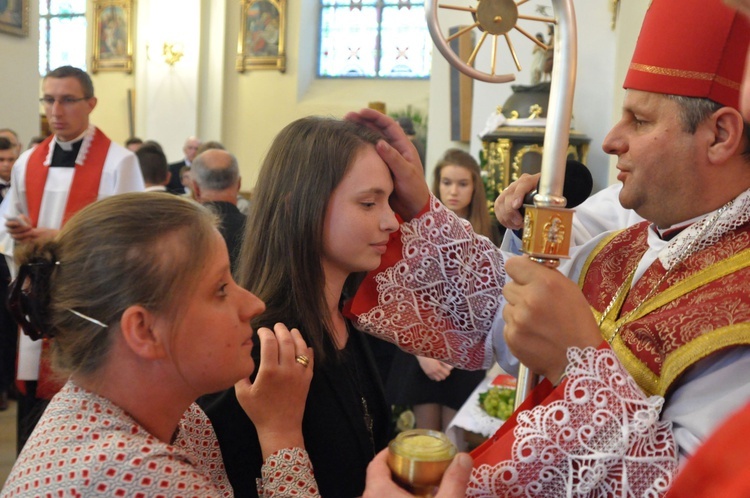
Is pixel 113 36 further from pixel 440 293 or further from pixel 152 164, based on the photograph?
pixel 440 293

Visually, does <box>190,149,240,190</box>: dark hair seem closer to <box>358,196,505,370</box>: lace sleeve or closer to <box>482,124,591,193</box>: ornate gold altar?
<box>482,124,591,193</box>: ornate gold altar

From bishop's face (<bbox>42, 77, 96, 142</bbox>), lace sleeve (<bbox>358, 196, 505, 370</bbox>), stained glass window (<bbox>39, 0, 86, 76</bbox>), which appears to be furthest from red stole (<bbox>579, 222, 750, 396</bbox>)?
stained glass window (<bbox>39, 0, 86, 76</bbox>)

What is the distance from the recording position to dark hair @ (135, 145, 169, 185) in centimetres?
617

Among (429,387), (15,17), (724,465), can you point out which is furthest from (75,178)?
(15,17)

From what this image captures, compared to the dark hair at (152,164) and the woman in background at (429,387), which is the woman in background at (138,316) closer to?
the woman in background at (429,387)

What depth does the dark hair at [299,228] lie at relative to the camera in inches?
72.4

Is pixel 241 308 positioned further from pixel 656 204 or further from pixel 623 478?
pixel 656 204

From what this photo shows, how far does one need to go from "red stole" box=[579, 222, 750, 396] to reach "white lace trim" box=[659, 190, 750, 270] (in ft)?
0.05

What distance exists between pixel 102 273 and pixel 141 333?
0.38ft

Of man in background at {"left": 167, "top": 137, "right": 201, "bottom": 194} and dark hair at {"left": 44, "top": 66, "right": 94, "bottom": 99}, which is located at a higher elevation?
dark hair at {"left": 44, "top": 66, "right": 94, "bottom": 99}

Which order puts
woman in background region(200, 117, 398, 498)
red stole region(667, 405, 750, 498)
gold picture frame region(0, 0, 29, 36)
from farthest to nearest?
gold picture frame region(0, 0, 29, 36), woman in background region(200, 117, 398, 498), red stole region(667, 405, 750, 498)

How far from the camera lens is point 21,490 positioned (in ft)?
3.86

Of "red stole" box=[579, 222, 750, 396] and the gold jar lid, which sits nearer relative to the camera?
the gold jar lid

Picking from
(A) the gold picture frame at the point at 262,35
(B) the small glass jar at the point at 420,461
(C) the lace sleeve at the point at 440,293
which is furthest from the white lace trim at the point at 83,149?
(A) the gold picture frame at the point at 262,35
